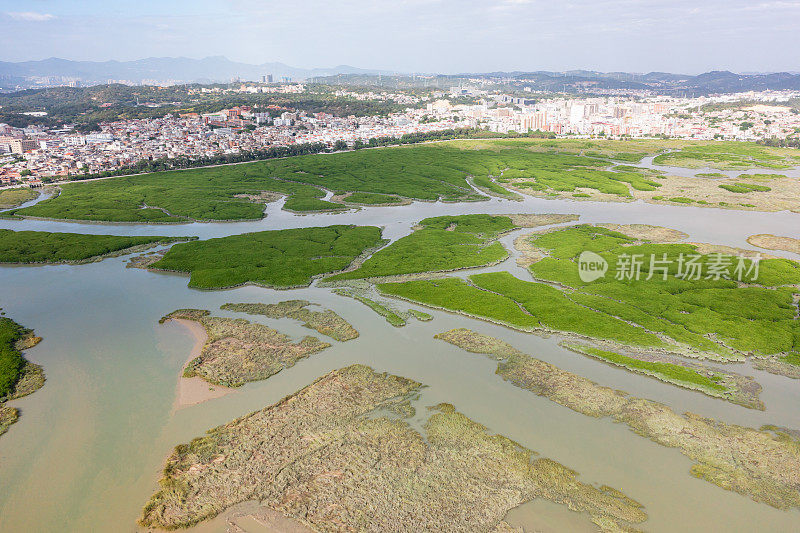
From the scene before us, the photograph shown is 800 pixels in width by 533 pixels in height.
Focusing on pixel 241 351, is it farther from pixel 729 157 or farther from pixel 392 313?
pixel 729 157

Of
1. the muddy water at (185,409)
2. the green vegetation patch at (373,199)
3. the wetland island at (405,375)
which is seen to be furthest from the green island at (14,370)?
the green vegetation patch at (373,199)

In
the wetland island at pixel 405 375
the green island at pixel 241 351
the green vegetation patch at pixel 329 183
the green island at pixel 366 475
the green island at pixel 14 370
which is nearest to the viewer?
the green island at pixel 366 475

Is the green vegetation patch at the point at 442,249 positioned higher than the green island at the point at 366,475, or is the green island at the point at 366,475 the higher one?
the green vegetation patch at the point at 442,249

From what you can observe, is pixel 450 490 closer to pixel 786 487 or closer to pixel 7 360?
pixel 786 487

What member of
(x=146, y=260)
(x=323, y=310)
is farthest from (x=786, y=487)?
(x=146, y=260)

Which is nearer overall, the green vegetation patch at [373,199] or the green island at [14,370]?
the green island at [14,370]

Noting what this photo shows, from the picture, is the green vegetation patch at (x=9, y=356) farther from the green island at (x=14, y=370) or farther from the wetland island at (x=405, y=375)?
the wetland island at (x=405, y=375)

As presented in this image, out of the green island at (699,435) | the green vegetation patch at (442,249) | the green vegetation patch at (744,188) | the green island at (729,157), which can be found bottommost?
the green island at (699,435)

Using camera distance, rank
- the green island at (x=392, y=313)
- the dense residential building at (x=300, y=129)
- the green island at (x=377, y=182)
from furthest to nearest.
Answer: the dense residential building at (x=300, y=129), the green island at (x=377, y=182), the green island at (x=392, y=313)
